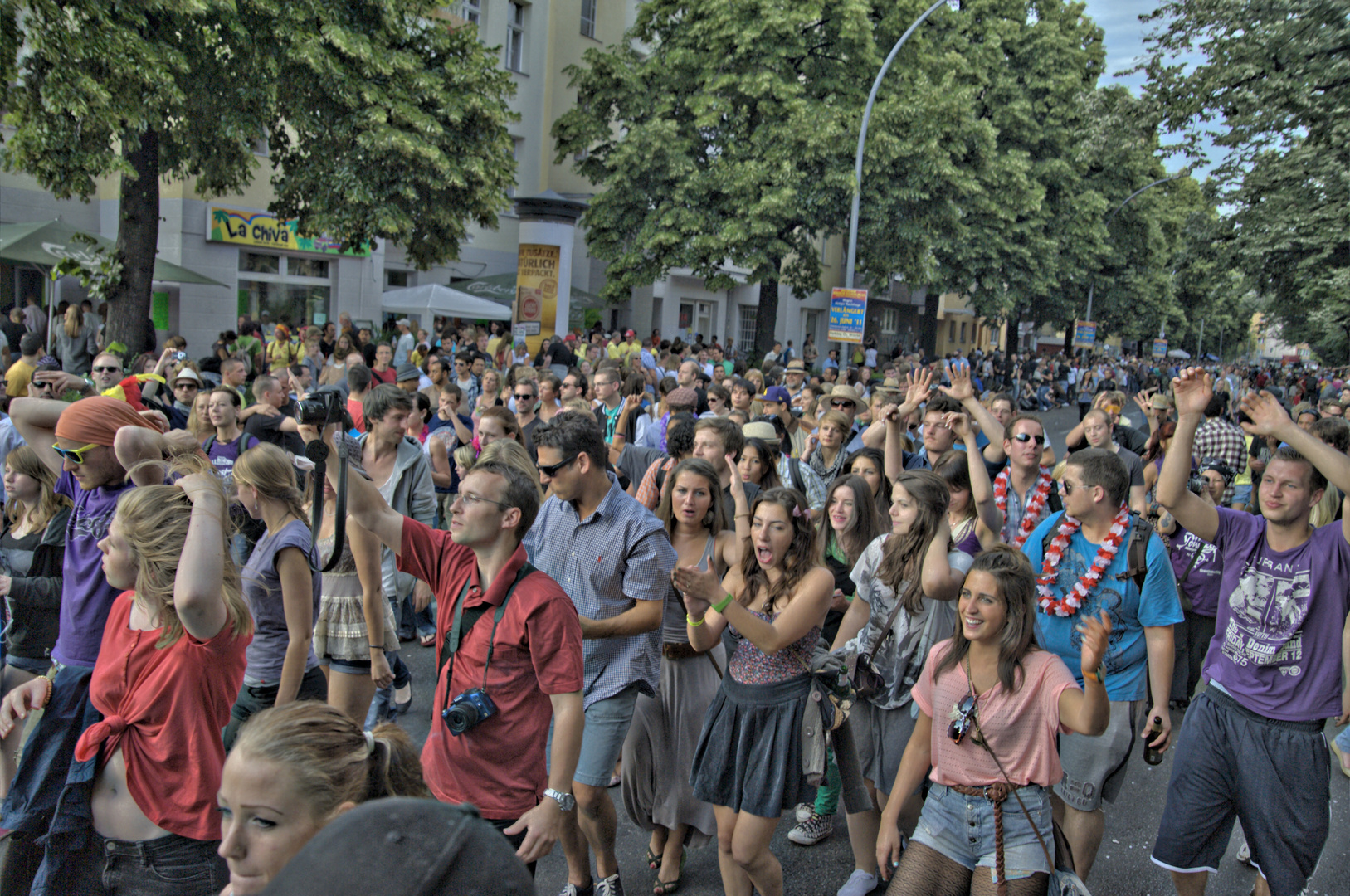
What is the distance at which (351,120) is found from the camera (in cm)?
1462

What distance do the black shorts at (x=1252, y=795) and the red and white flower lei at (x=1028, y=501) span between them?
5.40 feet

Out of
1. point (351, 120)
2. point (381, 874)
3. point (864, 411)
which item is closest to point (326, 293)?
point (351, 120)

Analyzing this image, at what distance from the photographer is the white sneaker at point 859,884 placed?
13.6 ft

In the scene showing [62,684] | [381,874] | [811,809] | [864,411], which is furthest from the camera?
[864,411]

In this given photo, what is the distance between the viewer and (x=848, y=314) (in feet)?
Answer: 57.0

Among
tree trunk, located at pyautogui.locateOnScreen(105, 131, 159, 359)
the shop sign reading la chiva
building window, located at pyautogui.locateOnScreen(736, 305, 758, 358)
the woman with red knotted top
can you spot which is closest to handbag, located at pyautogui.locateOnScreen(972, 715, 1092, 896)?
the woman with red knotted top

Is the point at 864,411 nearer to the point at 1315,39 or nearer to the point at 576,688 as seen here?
the point at 576,688

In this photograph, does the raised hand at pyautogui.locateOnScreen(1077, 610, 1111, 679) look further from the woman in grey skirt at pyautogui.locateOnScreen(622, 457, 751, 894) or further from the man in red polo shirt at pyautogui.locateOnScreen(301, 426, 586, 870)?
the woman in grey skirt at pyautogui.locateOnScreen(622, 457, 751, 894)

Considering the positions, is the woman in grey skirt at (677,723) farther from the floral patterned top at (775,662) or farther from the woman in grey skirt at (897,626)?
the woman in grey skirt at (897,626)

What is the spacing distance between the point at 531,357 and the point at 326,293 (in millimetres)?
7873

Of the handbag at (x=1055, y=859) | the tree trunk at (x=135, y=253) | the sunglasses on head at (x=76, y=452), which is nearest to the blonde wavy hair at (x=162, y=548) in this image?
the sunglasses on head at (x=76, y=452)

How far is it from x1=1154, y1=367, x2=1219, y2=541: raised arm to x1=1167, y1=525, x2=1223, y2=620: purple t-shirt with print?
238cm

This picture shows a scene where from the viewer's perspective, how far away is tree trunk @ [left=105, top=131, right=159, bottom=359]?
13.7 metres

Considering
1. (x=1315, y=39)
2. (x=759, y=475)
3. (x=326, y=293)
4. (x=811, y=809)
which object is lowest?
(x=811, y=809)
